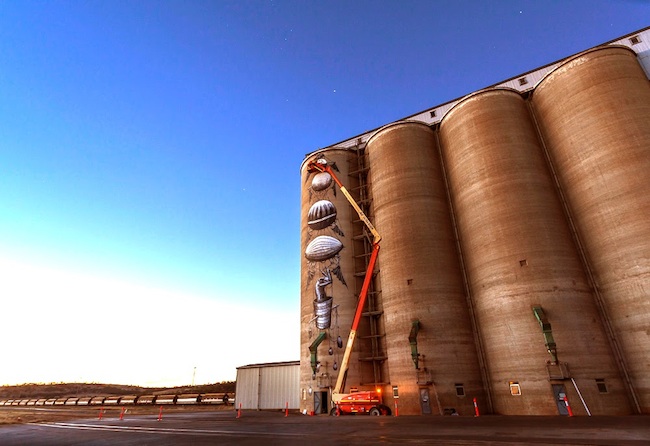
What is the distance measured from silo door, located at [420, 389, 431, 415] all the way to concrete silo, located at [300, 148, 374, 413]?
666 cm

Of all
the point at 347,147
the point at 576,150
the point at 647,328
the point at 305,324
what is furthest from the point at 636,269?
the point at 347,147

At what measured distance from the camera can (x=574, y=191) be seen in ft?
95.9

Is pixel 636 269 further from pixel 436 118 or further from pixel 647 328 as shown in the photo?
pixel 436 118

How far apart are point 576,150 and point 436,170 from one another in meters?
12.1

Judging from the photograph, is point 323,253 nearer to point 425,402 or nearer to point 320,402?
point 320,402

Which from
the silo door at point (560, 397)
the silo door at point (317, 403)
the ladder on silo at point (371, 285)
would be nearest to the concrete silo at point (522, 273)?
the silo door at point (560, 397)

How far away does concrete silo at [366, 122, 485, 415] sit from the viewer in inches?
1118

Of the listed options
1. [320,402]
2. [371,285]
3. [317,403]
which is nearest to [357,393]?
[320,402]

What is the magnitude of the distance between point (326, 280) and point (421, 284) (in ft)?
34.1

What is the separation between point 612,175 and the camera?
86.6ft

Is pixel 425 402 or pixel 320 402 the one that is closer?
pixel 425 402

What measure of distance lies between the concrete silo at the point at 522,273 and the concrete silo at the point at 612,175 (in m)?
1.08

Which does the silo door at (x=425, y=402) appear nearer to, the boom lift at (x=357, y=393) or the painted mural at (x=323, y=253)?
the boom lift at (x=357, y=393)

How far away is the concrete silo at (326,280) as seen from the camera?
1336 inches
